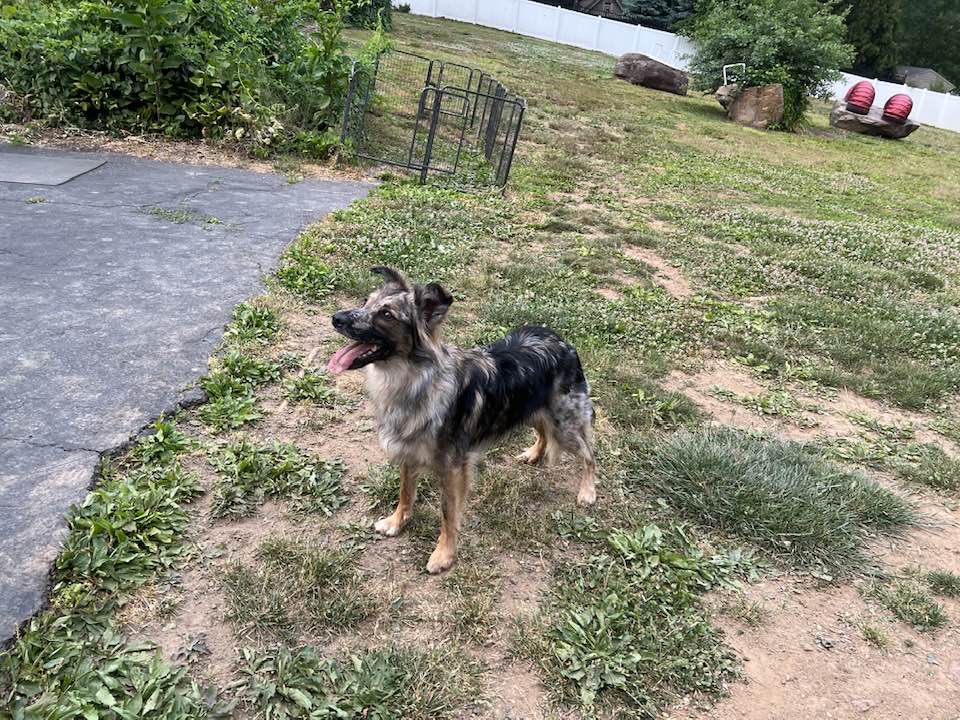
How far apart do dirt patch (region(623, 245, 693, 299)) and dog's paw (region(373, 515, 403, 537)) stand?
428cm

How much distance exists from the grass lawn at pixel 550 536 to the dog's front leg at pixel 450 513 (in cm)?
7

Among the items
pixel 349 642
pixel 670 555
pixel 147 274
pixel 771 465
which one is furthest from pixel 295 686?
pixel 147 274

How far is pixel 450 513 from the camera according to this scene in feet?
9.51

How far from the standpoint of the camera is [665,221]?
29.9 ft

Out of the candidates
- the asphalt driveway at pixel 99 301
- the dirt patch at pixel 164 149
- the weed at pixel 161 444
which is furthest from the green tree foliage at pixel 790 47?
the weed at pixel 161 444

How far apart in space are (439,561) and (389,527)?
0.32 metres

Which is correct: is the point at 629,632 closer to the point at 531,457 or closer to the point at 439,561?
the point at 439,561

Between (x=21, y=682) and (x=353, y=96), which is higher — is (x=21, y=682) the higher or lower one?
the lower one

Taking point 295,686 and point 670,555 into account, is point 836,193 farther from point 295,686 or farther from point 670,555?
point 295,686

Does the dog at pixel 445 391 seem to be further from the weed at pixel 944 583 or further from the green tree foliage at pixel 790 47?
the green tree foliage at pixel 790 47

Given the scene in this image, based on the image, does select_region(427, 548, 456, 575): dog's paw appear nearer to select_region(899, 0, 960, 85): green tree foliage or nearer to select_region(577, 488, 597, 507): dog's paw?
select_region(577, 488, 597, 507): dog's paw

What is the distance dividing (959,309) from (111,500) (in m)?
7.94

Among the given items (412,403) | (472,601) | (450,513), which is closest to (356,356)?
(412,403)

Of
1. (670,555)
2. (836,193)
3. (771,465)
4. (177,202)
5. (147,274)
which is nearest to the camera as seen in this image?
(670,555)
